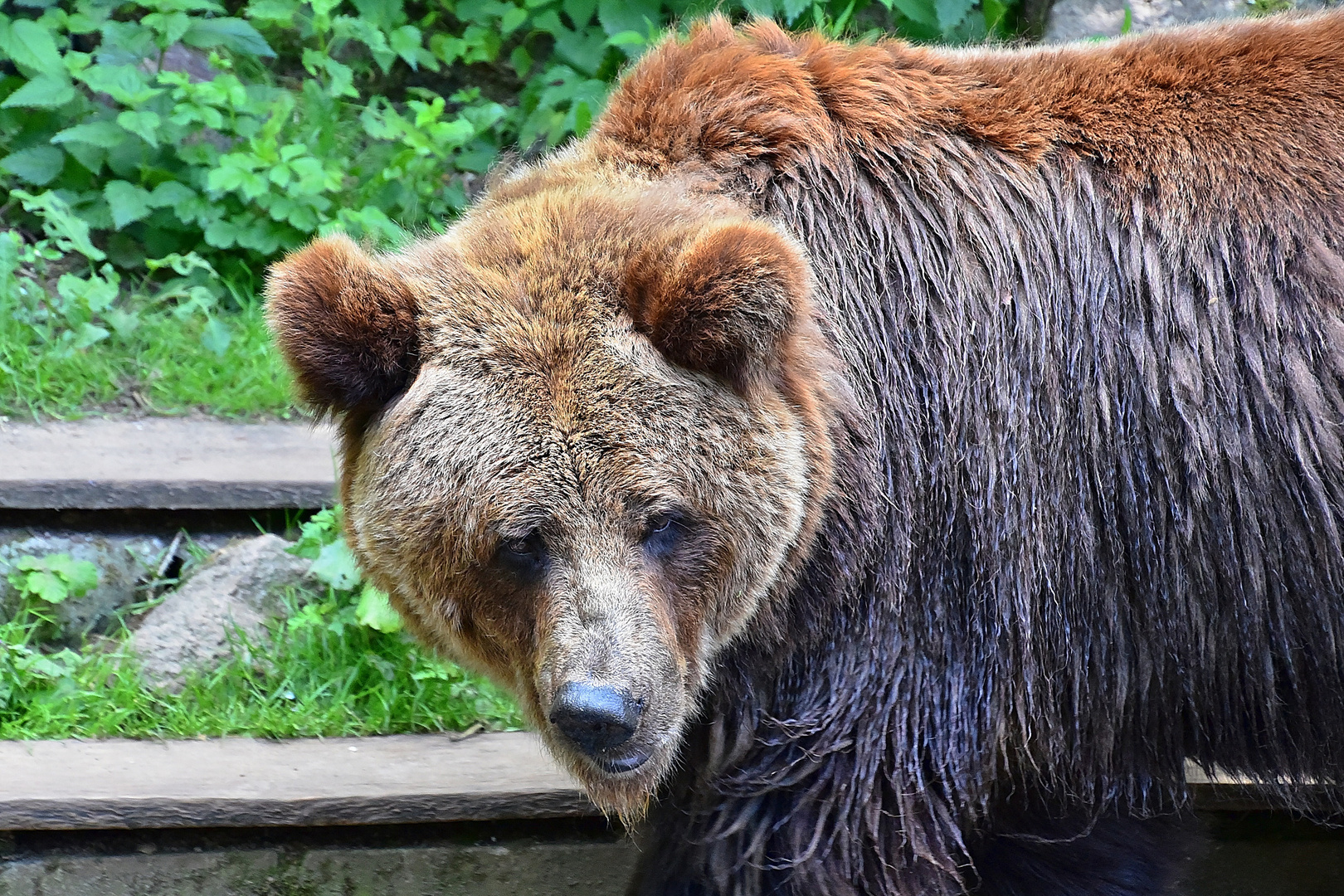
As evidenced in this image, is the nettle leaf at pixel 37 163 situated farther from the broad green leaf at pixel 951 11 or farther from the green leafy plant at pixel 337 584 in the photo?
the broad green leaf at pixel 951 11

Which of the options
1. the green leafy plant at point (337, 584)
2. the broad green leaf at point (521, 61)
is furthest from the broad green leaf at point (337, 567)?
the broad green leaf at point (521, 61)

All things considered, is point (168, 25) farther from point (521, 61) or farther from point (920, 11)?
point (920, 11)

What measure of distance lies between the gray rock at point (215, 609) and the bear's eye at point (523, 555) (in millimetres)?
2246

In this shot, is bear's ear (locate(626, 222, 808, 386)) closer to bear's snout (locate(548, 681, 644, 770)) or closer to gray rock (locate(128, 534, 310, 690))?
bear's snout (locate(548, 681, 644, 770))

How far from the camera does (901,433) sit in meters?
3.26

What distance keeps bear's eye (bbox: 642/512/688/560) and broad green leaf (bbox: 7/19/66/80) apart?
16.2ft

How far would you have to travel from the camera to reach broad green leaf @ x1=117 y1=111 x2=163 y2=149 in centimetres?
623

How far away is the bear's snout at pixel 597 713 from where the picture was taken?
279 centimetres

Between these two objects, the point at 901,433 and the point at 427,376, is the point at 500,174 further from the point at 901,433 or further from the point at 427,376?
the point at 901,433

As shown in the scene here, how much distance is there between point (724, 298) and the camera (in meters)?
2.84

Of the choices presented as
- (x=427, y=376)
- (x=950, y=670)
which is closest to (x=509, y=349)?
(x=427, y=376)

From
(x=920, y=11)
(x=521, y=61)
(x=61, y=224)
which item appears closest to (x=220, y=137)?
(x=61, y=224)

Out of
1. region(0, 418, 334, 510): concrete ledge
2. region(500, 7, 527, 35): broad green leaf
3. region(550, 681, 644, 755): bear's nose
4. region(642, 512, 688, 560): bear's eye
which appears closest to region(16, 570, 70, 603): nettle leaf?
region(0, 418, 334, 510): concrete ledge

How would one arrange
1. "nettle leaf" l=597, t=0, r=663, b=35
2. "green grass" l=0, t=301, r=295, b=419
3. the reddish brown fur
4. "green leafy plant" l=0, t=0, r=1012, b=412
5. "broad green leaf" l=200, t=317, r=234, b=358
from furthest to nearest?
"nettle leaf" l=597, t=0, r=663, b=35 < "green leafy plant" l=0, t=0, r=1012, b=412 < "broad green leaf" l=200, t=317, r=234, b=358 < "green grass" l=0, t=301, r=295, b=419 < the reddish brown fur
